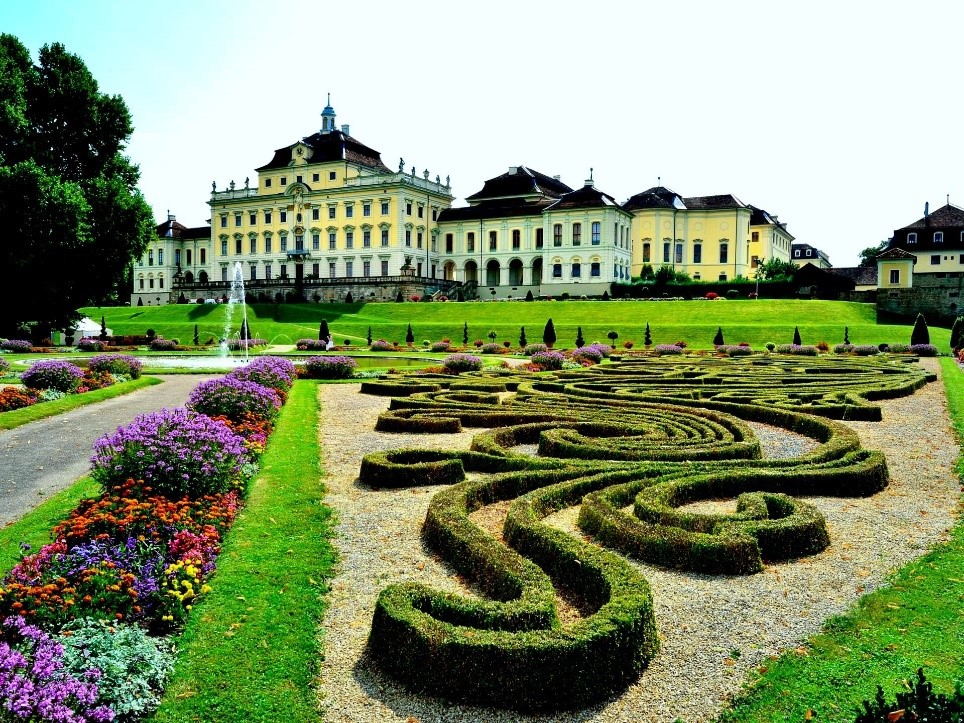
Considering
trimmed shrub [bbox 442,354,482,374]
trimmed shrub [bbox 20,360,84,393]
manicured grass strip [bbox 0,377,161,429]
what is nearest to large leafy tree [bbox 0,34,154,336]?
manicured grass strip [bbox 0,377,161,429]

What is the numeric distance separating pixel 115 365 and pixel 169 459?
48.8 ft

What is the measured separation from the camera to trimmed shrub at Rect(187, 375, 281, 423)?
11250 millimetres

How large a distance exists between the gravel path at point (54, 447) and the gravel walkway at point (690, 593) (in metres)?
3.11

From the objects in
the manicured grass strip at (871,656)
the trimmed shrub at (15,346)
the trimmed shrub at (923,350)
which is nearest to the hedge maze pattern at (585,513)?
the manicured grass strip at (871,656)

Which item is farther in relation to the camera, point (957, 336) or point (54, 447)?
point (957, 336)

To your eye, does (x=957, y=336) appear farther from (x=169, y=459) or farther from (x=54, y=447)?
(x=169, y=459)

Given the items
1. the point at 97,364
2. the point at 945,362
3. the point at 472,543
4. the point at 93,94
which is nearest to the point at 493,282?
the point at 93,94

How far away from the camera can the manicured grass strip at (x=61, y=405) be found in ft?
42.0

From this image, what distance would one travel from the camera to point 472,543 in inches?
225

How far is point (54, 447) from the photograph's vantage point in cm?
1098

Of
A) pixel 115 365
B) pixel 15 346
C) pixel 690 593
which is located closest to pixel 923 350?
pixel 115 365

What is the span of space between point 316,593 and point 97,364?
55.2ft

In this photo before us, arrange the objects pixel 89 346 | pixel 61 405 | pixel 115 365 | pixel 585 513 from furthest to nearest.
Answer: pixel 89 346, pixel 115 365, pixel 61 405, pixel 585 513

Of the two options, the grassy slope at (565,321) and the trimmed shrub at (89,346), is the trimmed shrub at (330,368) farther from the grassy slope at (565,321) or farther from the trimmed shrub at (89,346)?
the grassy slope at (565,321)
